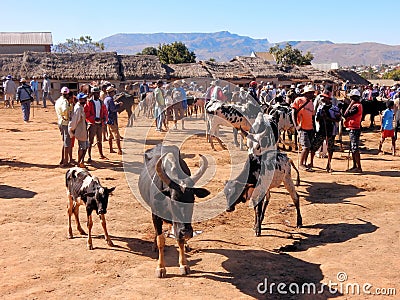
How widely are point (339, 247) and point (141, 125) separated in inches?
614

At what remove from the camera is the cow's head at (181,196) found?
616cm

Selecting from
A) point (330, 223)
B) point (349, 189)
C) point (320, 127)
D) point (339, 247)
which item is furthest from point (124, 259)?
point (320, 127)

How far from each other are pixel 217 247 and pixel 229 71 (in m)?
32.0

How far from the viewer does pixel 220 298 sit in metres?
5.70

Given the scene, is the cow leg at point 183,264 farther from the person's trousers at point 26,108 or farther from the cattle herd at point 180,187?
the person's trousers at point 26,108

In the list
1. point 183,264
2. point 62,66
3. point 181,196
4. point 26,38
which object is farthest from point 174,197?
point 26,38

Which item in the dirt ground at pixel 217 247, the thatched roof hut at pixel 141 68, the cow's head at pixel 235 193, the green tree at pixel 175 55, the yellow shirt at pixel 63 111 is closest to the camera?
the dirt ground at pixel 217 247

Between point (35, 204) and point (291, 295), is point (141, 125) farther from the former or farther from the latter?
point (291, 295)

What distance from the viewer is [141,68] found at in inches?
1385

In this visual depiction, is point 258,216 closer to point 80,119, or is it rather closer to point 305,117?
point 305,117

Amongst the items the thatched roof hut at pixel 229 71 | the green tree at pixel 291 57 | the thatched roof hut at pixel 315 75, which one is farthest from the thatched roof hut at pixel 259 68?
the green tree at pixel 291 57

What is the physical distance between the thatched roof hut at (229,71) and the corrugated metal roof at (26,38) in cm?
2165

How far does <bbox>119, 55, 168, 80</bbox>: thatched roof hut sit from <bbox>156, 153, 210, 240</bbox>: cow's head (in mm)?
28719

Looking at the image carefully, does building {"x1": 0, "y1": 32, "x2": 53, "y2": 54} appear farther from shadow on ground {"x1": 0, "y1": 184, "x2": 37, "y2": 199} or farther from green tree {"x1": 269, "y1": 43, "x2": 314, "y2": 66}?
shadow on ground {"x1": 0, "y1": 184, "x2": 37, "y2": 199}
